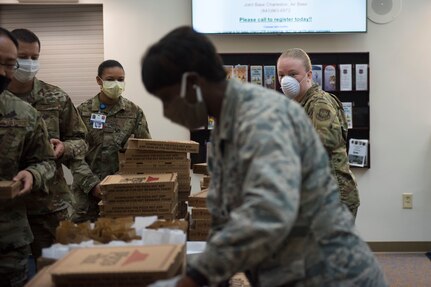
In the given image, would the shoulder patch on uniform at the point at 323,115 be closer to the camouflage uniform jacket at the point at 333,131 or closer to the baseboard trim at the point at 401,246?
the camouflage uniform jacket at the point at 333,131

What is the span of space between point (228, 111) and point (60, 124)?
75.0 inches

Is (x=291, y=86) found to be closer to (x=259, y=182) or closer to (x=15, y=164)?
(x=15, y=164)

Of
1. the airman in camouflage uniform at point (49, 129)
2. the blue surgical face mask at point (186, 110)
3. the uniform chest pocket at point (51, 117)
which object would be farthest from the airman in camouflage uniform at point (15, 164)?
the blue surgical face mask at point (186, 110)

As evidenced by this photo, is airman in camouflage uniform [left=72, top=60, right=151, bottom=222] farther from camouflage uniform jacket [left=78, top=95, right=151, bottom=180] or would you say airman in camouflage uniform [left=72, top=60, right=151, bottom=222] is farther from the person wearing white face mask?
the person wearing white face mask

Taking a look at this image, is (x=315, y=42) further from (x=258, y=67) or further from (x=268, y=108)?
(x=268, y=108)

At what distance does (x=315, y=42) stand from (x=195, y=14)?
1039 mm

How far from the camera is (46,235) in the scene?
2.51 m

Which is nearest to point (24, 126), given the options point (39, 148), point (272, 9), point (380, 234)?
point (39, 148)

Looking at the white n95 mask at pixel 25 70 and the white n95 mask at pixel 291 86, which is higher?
the white n95 mask at pixel 25 70

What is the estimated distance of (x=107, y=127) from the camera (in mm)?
3281

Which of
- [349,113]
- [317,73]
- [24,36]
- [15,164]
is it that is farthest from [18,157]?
[349,113]

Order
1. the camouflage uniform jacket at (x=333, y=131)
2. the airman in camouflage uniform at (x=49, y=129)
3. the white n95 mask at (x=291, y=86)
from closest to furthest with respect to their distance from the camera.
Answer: the airman in camouflage uniform at (x=49, y=129) < the camouflage uniform jacket at (x=333, y=131) < the white n95 mask at (x=291, y=86)

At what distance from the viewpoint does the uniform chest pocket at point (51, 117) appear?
2.73 metres

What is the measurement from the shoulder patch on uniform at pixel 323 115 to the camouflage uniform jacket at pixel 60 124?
1.27 m
